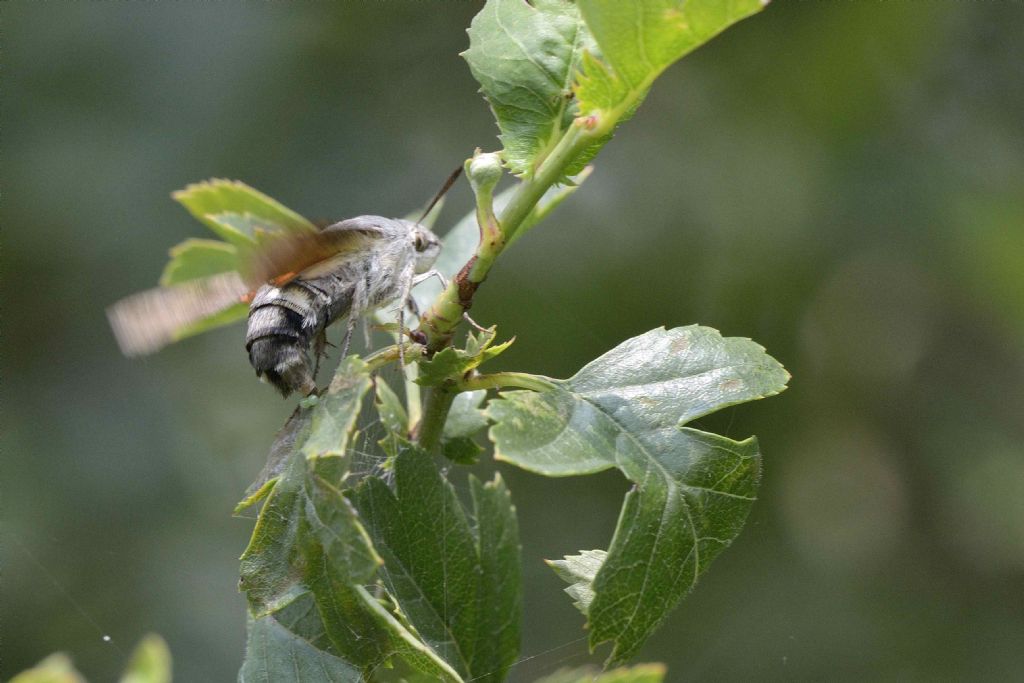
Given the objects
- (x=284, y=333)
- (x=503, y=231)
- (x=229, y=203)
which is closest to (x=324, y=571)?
(x=284, y=333)

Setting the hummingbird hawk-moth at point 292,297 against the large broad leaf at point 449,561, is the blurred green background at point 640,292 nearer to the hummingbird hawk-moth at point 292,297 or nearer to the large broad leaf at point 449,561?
the hummingbird hawk-moth at point 292,297

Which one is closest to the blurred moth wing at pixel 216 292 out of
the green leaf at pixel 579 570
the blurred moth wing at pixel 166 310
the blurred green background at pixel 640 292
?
the blurred moth wing at pixel 166 310

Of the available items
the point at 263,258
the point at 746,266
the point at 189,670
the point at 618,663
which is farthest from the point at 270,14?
the point at 618,663

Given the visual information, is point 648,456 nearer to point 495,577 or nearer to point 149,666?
point 495,577

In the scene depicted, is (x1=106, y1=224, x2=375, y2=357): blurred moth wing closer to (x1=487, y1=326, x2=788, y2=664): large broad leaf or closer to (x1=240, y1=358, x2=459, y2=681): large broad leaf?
(x1=240, y1=358, x2=459, y2=681): large broad leaf

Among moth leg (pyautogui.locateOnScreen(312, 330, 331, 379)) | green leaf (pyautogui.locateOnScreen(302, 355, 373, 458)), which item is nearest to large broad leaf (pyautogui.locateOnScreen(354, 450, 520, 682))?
green leaf (pyautogui.locateOnScreen(302, 355, 373, 458))

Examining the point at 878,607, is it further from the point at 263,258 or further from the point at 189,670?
the point at 263,258
